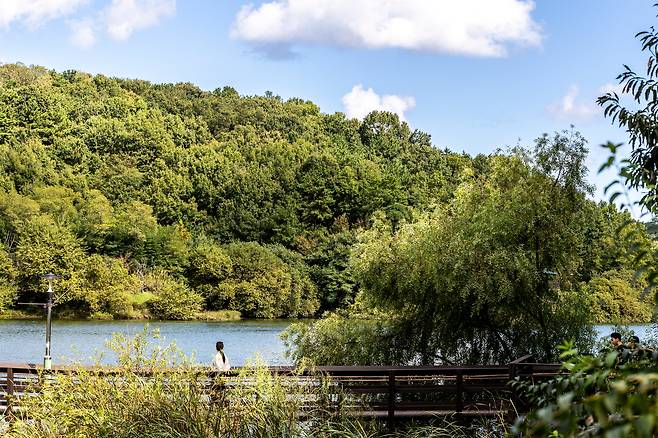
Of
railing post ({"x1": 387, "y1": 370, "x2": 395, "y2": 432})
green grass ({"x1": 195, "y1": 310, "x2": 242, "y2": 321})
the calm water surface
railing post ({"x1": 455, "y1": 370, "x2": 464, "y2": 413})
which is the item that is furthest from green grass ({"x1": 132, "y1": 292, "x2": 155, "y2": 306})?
railing post ({"x1": 387, "y1": 370, "x2": 395, "y2": 432})

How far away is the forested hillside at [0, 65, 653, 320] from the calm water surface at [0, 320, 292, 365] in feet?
11.6

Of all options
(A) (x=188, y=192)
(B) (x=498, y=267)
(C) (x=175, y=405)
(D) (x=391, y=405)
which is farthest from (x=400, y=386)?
(A) (x=188, y=192)

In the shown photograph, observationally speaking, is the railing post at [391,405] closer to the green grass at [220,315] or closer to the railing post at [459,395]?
the railing post at [459,395]

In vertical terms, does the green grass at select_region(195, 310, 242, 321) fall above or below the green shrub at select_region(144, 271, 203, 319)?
below

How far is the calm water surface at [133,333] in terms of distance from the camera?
33.2 metres

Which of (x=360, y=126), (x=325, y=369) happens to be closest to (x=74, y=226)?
(x=360, y=126)

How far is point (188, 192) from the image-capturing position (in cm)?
6638

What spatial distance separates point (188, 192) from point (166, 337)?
29111 mm

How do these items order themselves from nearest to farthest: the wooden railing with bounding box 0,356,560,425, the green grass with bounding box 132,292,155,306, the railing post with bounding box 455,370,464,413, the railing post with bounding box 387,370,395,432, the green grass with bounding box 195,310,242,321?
1. the wooden railing with bounding box 0,356,560,425
2. the railing post with bounding box 387,370,395,432
3. the railing post with bounding box 455,370,464,413
4. the green grass with bounding box 132,292,155,306
5. the green grass with bounding box 195,310,242,321

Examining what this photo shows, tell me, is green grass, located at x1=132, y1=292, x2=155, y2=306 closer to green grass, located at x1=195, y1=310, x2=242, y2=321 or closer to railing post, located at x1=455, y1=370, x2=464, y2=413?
green grass, located at x1=195, y1=310, x2=242, y2=321

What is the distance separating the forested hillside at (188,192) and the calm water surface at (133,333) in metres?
3.54

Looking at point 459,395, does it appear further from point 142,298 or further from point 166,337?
point 142,298

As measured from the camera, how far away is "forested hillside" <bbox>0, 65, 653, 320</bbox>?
54000mm

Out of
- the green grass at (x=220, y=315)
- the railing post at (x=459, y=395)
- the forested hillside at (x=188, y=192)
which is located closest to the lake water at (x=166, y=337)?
the green grass at (x=220, y=315)
